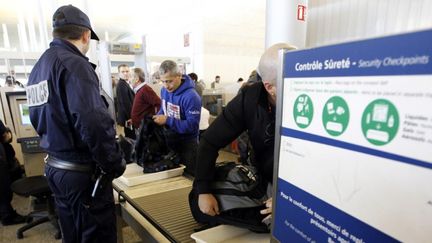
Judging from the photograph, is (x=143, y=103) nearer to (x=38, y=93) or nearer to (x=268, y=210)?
(x=38, y=93)

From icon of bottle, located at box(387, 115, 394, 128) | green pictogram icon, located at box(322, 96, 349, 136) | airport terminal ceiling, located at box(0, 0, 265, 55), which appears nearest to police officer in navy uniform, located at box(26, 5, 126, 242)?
green pictogram icon, located at box(322, 96, 349, 136)

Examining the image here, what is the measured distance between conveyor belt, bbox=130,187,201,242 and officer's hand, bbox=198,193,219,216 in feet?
0.50

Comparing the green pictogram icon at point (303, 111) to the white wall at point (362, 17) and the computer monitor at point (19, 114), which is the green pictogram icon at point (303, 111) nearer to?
the white wall at point (362, 17)

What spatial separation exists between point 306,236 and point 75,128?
118cm

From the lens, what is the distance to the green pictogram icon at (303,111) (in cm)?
66

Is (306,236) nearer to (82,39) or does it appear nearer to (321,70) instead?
(321,70)

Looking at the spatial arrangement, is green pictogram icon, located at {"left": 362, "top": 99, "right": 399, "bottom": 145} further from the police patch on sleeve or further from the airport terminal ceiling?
the airport terminal ceiling

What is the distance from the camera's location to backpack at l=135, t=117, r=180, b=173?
207cm

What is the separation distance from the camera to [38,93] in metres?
1.41

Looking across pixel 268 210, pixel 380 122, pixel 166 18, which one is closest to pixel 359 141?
pixel 380 122

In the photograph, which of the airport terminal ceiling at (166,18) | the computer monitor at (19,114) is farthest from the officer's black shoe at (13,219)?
the airport terminal ceiling at (166,18)

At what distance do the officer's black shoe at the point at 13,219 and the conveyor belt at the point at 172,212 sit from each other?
192 centimetres

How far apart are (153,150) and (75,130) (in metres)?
0.76

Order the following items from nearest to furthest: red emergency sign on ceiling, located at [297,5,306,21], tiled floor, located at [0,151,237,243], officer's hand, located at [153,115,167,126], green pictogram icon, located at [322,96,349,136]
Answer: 1. green pictogram icon, located at [322,96,349,136]
2. officer's hand, located at [153,115,167,126]
3. red emergency sign on ceiling, located at [297,5,306,21]
4. tiled floor, located at [0,151,237,243]
